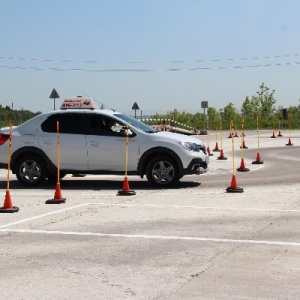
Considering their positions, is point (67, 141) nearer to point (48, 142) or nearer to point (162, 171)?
point (48, 142)

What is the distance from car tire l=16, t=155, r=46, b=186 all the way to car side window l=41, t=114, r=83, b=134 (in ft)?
2.49

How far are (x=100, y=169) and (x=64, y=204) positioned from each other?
3204 millimetres

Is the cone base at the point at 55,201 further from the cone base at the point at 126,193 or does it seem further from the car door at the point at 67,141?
the car door at the point at 67,141

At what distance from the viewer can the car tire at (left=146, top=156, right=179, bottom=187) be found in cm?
1590

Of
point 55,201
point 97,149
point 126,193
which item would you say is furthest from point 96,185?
point 55,201

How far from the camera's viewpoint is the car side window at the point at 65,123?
16.4 m

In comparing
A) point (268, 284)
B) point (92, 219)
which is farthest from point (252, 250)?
point (92, 219)

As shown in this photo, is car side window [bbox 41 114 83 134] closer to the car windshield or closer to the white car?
the white car

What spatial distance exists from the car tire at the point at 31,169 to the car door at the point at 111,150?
1.18 m

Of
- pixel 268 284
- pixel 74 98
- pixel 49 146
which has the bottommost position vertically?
pixel 268 284

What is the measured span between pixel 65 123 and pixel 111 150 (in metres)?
1.33

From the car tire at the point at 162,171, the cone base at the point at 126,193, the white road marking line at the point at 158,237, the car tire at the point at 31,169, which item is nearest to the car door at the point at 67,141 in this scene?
the car tire at the point at 31,169

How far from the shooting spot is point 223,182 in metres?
17.5

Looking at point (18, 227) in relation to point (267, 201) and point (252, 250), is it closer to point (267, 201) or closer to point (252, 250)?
point (252, 250)
